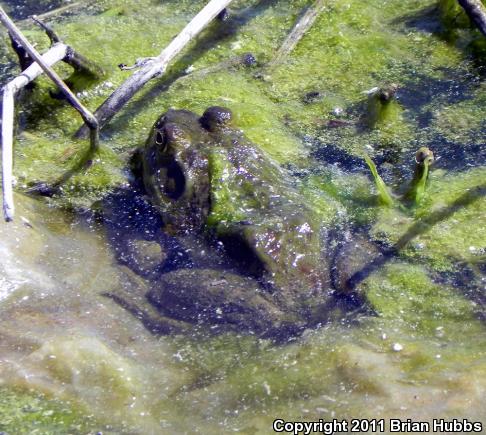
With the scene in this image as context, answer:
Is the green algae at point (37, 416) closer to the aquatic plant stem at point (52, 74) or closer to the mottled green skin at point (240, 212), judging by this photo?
the mottled green skin at point (240, 212)

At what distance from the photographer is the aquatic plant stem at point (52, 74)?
10.2 ft

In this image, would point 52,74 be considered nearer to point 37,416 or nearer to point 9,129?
point 9,129

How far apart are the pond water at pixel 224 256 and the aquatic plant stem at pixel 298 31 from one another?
49 mm

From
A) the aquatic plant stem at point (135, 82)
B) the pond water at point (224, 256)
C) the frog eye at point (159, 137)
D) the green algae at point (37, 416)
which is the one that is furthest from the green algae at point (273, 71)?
the green algae at point (37, 416)

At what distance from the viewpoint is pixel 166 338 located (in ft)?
9.40

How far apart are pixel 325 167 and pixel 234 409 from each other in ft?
5.91

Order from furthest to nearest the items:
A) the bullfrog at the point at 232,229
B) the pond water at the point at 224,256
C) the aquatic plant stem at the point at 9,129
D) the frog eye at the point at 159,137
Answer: the frog eye at the point at 159,137 → the bullfrog at the point at 232,229 → the aquatic plant stem at the point at 9,129 → the pond water at the point at 224,256

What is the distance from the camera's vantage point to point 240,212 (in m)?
3.35

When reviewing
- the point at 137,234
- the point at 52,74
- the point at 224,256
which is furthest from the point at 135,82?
the point at 224,256

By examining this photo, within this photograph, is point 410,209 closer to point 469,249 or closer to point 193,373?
point 469,249

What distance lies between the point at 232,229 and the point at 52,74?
3.59ft

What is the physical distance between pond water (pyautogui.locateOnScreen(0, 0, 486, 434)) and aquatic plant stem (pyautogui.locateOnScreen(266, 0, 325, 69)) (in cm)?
5

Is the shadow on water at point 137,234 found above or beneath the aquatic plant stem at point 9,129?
beneath

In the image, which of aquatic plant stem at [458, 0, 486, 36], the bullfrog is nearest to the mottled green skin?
the bullfrog
